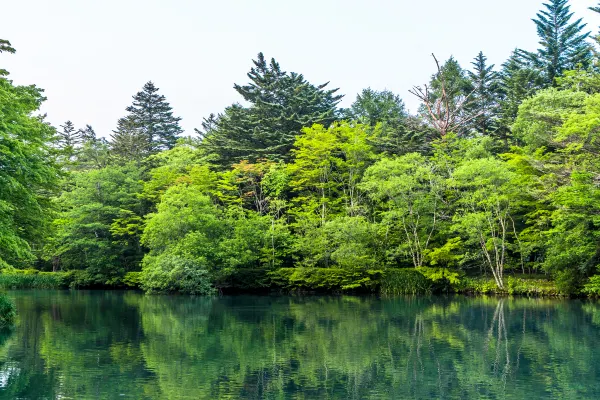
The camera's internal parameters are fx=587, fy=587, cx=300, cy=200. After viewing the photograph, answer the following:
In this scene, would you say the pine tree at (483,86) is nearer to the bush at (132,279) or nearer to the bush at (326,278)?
the bush at (326,278)

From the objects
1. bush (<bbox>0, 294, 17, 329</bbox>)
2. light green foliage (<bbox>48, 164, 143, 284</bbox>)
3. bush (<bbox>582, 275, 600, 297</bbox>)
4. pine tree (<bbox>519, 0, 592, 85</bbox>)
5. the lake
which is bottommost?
the lake

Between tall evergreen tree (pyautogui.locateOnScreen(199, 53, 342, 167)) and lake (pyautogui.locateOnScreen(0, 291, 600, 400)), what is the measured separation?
2143cm

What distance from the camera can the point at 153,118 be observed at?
6159 cm

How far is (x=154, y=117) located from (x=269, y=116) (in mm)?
21531

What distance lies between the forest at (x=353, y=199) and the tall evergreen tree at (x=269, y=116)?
139 mm

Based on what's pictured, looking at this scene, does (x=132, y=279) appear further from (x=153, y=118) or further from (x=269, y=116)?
(x=153, y=118)

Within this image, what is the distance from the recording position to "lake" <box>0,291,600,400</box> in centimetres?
955

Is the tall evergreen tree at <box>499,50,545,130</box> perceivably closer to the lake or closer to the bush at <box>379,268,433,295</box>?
the bush at <box>379,268,433,295</box>

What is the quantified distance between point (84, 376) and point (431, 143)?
3138cm

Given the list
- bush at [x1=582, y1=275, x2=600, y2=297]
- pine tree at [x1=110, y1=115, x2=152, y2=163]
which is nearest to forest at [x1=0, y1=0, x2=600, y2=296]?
bush at [x1=582, y1=275, x2=600, y2=297]

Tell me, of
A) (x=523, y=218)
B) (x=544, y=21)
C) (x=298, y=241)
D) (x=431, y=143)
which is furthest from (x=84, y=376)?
(x=544, y=21)

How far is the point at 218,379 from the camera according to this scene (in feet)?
34.3

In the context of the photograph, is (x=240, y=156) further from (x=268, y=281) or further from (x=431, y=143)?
(x=431, y=143)

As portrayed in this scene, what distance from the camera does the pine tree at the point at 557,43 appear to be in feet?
136
